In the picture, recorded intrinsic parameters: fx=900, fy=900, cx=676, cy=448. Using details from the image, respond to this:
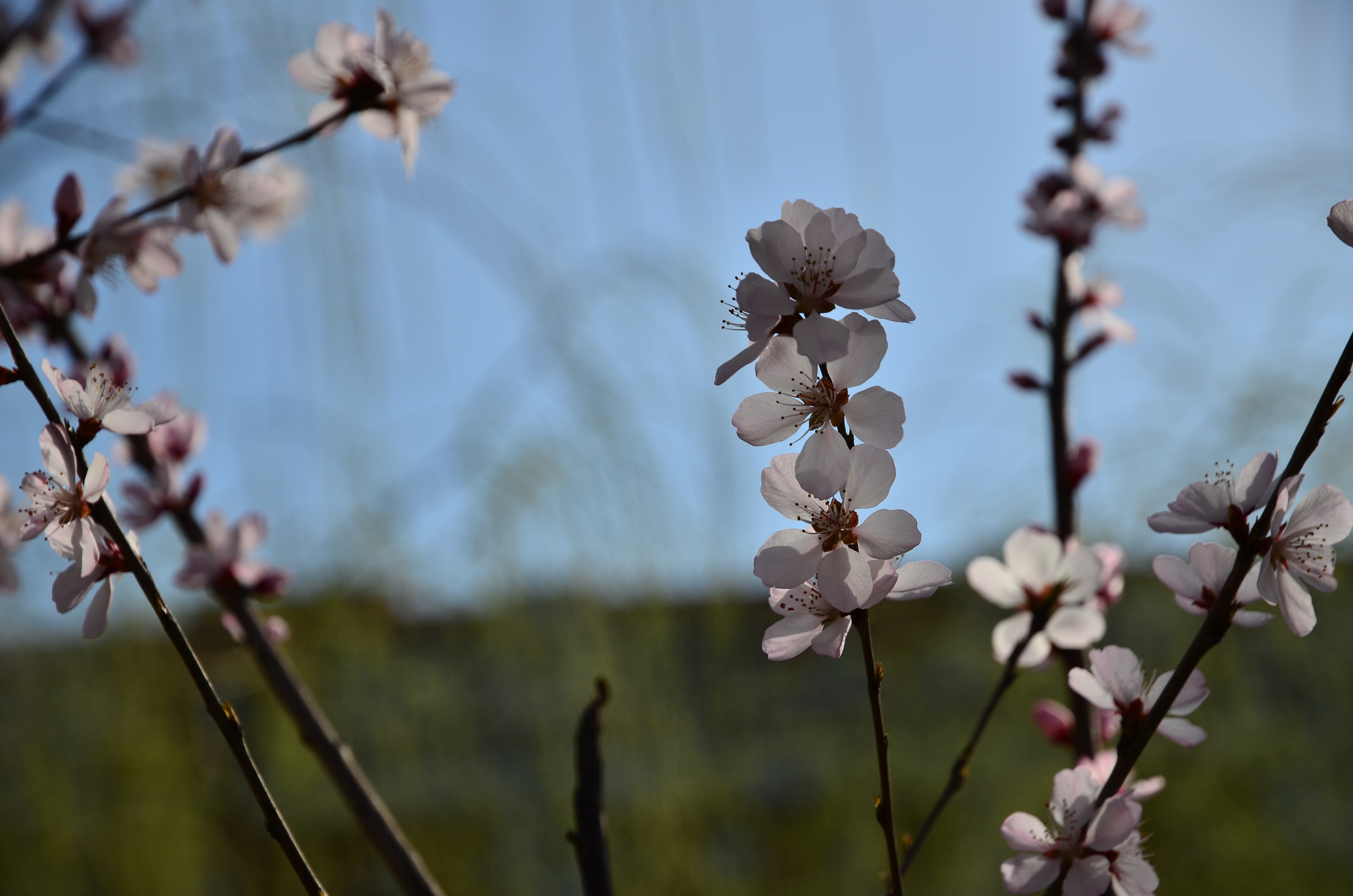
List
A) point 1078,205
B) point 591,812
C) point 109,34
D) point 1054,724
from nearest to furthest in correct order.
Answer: point 591,812 < point 1054,724 < point 1078,205 < point 109,34

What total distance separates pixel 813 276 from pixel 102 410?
0.27m

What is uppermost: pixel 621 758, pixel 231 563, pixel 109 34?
pixel 109 34

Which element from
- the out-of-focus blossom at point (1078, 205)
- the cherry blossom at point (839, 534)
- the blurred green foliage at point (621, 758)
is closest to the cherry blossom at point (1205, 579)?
the cherry blossom at point (839, 534)

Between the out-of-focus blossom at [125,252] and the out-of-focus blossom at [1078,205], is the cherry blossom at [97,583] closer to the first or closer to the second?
the out-of-focus blossom at [125,252]

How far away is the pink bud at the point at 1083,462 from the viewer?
54cm

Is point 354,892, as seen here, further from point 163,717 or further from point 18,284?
point 18,284

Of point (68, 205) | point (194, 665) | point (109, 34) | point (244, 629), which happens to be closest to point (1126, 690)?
point (194, 665)

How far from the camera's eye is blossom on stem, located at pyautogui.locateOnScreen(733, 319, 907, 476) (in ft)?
0.92

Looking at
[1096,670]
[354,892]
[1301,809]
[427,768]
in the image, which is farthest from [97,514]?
[1301,809]

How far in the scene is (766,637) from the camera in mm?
294

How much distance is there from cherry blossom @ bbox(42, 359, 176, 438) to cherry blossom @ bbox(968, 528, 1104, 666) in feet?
1.14

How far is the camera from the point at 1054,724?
0.49 m

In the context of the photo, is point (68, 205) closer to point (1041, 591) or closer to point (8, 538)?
point (8, 538)

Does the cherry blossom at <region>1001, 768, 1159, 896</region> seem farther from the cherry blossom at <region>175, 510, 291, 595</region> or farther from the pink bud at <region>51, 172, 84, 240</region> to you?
the pink bud at <region>51, 172, 84, 240</region>
